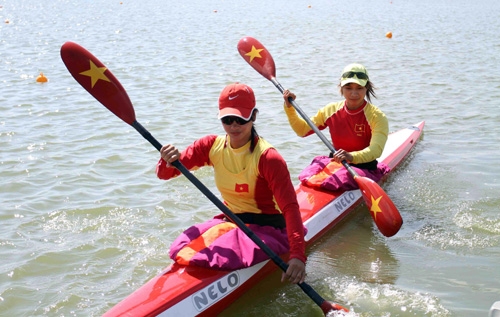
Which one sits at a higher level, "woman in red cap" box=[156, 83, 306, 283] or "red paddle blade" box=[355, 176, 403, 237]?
"woman in red cap" box=[156, 83, 306, 283]

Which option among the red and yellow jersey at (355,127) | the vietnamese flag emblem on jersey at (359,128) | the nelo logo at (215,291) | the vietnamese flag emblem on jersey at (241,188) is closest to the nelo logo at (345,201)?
the red and yellow jersey at (355,127)

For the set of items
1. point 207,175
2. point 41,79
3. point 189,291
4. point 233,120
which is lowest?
point 41,79

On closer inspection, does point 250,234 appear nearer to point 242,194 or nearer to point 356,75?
point 242,194

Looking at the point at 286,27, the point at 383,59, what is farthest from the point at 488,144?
the point at 286,27

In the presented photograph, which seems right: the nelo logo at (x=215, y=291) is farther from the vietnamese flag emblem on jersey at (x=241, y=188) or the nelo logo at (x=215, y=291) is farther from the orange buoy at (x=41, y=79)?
the orange buoy at (x=41, y=79)

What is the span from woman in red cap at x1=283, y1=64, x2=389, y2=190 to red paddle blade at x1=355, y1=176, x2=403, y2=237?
47cm

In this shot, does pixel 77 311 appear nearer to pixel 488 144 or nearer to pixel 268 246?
pixel 268 246

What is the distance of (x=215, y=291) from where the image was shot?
13.1 ft

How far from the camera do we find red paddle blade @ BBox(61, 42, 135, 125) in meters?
4.18

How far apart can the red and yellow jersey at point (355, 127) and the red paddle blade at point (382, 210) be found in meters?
0.51

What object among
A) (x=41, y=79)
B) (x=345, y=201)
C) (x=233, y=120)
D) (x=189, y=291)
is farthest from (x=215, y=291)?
(x=41, y=79)

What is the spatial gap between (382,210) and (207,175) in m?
2.37

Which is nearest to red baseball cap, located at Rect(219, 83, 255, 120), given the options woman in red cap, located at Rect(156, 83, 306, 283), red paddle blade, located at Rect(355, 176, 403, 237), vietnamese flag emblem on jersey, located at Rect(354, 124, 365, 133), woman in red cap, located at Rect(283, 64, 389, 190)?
woman in red cap, located at Rect(156, 83, 306, 283)

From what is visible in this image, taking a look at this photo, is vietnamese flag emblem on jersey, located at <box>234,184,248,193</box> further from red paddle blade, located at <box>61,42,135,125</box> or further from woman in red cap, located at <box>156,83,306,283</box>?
red paddle blade, located at <box>61,42,135,125</box>
